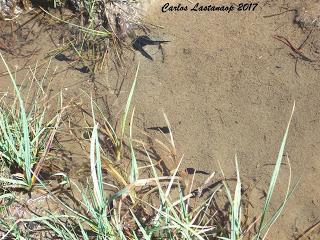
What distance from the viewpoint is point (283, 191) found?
193 cm

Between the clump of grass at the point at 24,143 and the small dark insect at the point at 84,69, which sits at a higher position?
the small dark insect at the point at 84,69

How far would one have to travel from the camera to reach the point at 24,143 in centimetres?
194

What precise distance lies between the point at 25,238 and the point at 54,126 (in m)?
Result: 0.45

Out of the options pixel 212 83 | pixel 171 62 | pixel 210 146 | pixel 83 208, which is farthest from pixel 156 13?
pixel 83 208

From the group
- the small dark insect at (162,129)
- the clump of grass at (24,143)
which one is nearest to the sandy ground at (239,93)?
the small dark insect at (162,129)

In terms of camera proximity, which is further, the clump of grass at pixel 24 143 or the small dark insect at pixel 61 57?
the small dark insect at pixel 61 57

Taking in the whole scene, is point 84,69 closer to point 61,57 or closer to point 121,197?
point 61,57

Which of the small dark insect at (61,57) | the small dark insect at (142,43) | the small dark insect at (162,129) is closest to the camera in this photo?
the small dark insect at (162,129)

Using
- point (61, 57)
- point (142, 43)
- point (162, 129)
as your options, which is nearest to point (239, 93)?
point (162, 129)

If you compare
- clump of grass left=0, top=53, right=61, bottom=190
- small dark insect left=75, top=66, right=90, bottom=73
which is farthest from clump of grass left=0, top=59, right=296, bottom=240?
small dark insect left=75, top=66, right=90, bottom=73

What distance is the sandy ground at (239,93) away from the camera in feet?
6.45

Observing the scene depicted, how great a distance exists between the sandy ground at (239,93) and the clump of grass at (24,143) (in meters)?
0.30

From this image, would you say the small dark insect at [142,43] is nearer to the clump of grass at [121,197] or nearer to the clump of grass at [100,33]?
the clump of grass at [100,33]

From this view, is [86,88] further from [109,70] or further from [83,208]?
[83,208]
